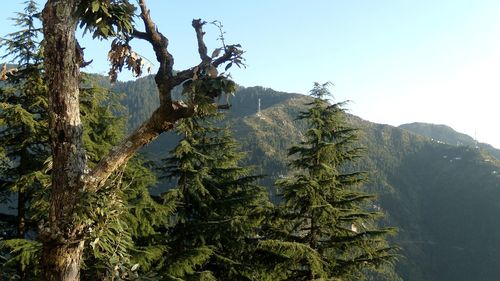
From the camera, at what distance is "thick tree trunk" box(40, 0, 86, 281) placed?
12.3 feet

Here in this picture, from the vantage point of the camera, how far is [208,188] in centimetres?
1862

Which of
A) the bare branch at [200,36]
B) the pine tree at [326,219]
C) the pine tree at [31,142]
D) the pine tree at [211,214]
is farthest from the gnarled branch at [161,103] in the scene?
the pine tree at [211,214]

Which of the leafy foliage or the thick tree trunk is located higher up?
Result: the leafy foliage

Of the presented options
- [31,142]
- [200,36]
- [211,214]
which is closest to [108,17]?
[200,36]

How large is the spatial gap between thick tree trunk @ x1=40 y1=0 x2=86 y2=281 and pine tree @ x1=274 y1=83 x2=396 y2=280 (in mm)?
11649

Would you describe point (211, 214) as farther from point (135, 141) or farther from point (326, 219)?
point (135, 141)

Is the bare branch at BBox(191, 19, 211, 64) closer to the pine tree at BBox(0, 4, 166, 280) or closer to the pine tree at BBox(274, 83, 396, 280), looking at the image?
the pine tree at BBox(0, 4, 166, 280)

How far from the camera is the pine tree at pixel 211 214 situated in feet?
54.8

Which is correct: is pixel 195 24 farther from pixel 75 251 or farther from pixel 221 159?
pixel 221 159

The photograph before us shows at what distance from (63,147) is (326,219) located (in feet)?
42.5

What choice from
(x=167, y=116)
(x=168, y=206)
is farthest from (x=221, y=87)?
(x=168, y=206)

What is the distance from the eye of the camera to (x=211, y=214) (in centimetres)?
1745

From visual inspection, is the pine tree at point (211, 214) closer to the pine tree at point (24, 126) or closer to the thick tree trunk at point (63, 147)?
the pine tree at point (24, 126)

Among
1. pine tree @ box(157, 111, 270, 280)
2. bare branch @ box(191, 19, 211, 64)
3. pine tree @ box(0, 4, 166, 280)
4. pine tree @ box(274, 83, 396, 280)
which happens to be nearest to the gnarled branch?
bare branch @ box(191, 19, 211, 64)
